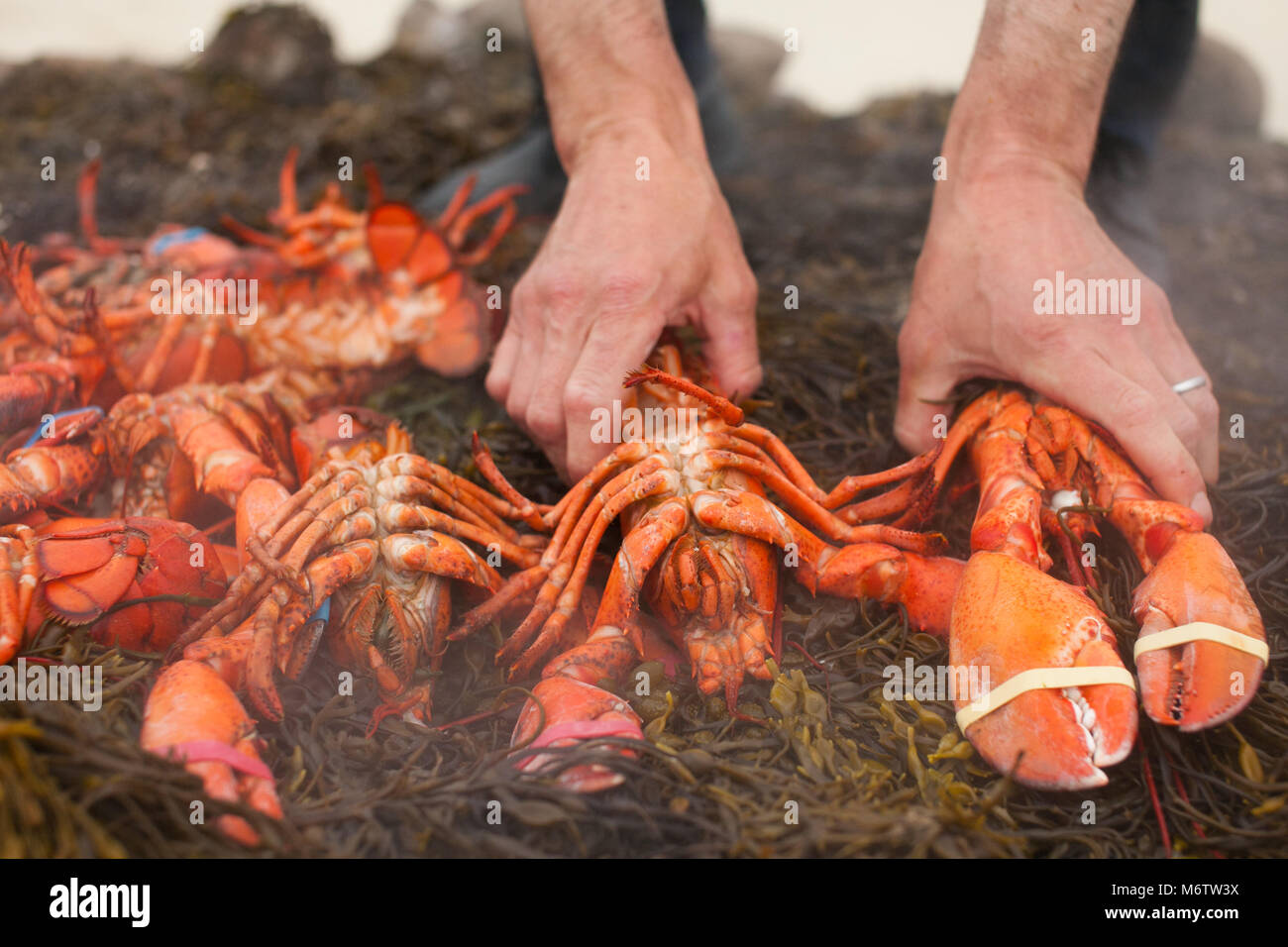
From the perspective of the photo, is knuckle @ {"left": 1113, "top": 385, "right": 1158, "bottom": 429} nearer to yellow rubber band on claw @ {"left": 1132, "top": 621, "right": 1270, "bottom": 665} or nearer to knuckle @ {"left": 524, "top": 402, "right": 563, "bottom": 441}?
yellow rubber band on claw @ {"left": 1132, "top": 621, "right": 1270, "bottom": 665}

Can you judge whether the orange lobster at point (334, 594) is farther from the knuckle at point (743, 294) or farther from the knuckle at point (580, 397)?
the knuckle at point (743, 294)

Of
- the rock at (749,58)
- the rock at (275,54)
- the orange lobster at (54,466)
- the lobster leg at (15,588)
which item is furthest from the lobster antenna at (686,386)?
the rock at (749,58)

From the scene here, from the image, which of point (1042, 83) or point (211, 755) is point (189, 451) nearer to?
point (211, 755)

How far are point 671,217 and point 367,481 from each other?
50.6 inches

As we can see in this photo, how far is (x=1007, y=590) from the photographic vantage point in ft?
6.56

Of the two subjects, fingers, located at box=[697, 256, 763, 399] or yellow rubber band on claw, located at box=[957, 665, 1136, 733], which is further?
fingers, located at box=[697, 256, 763, 399]

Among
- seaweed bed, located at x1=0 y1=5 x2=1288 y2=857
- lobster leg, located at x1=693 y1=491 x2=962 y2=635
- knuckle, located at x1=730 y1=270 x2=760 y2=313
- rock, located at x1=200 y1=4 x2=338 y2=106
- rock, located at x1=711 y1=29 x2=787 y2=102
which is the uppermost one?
rock, located at x1=711 y1=29 x2=787 y2=102

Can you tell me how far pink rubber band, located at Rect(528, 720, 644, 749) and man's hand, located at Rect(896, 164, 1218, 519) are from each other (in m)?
1.52

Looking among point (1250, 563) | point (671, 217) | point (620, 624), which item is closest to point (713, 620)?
point (620, 624)

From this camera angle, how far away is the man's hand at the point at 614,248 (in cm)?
268

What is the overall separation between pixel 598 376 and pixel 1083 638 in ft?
4.84

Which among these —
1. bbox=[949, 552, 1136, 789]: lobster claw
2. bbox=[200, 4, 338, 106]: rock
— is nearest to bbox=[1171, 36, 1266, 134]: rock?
bbox=[949, 552, 1136, 789]: lobster claw

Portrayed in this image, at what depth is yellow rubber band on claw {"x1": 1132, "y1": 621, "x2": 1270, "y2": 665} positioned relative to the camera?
5.99ft
